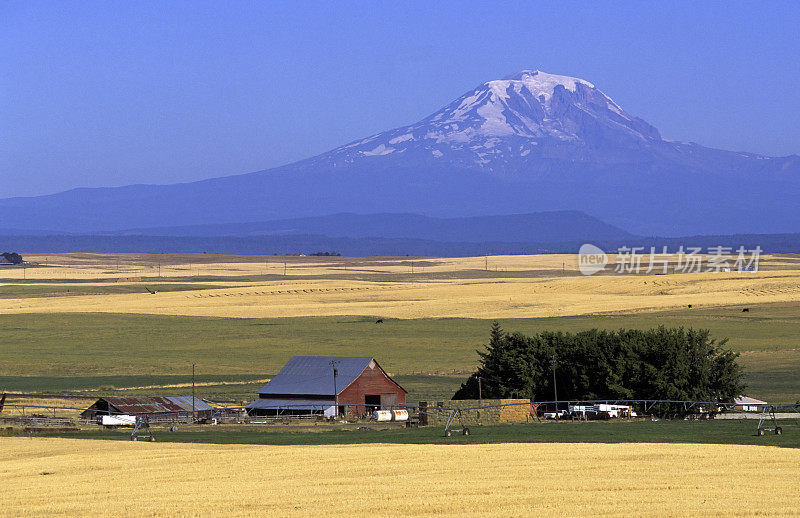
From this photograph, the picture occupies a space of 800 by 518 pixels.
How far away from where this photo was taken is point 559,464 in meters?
34.2

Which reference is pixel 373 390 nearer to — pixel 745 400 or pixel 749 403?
pixel 745 400

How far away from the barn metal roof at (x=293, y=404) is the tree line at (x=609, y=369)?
6470 mm

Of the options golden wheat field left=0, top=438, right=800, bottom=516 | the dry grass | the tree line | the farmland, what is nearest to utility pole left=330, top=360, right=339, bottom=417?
the farmland

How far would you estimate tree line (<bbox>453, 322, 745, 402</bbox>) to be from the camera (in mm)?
58000

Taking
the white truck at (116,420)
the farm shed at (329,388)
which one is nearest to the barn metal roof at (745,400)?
the farm shed at (329,388)

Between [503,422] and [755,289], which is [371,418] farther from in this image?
[755,289]

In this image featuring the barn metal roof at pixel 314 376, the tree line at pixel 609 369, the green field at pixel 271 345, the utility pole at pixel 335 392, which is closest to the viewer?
the tree line at pixel 609 369

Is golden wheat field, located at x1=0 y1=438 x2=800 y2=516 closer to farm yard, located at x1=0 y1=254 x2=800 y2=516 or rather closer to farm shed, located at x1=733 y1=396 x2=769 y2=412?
farm yard, located at x1=0 y1=254 x2=800 y2=516

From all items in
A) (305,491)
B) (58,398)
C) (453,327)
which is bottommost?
(305,491)

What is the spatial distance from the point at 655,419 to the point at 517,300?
243 feet

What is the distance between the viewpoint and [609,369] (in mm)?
58375

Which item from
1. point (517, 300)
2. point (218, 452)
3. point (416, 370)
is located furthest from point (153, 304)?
point (218, 452)

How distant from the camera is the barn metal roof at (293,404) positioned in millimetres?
59094

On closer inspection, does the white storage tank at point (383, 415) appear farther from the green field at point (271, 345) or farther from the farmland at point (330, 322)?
the green field at point (271, 345)
